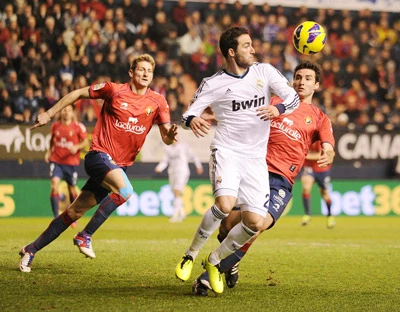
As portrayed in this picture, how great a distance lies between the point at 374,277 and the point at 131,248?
161 inches

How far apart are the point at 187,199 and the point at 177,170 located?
1.85 metres

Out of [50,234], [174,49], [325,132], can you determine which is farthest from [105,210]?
[174,49]

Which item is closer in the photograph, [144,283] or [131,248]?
[144,283]

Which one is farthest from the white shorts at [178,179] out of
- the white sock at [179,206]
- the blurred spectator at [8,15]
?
the blurred spectator at [8,15]

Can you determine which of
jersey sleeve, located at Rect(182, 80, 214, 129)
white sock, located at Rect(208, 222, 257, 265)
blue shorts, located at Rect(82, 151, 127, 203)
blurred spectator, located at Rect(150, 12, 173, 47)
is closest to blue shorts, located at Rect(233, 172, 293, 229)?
white sock, located at Rect(208, 222, 257, 265)

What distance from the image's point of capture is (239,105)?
25.0 ft

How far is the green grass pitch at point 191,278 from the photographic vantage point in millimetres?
6953

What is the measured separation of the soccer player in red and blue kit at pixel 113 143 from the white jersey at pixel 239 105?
61.0 inches

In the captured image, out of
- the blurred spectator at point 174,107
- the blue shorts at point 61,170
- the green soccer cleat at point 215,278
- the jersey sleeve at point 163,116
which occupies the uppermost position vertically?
the jersey sleeve at point 163,116

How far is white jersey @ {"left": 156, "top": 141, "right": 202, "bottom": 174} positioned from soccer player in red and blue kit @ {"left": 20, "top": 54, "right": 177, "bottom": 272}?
9350 millimetres

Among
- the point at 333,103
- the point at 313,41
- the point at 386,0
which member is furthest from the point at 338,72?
the point at 313,41

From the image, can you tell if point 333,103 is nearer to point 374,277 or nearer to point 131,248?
point 131,248

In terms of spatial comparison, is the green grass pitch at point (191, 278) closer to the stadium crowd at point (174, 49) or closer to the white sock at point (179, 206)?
the white sock at point (179, 206)

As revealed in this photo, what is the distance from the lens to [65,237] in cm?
1432
